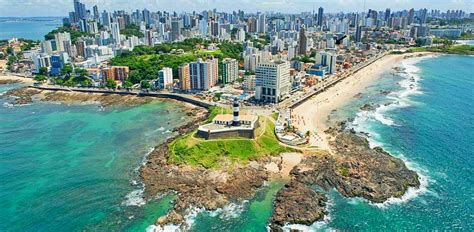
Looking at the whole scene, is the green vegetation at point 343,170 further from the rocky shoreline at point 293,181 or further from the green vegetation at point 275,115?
the green vegetation at point 275,115

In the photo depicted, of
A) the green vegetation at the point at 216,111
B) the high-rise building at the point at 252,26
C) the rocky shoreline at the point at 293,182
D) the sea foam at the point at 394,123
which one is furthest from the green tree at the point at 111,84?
the high-rise building at the point at 252,26

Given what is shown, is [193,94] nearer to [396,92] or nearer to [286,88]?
[286,88]

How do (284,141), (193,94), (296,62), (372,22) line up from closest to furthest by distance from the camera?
1. (284,141)
2. (193,94)
3. (296,62)
4. (372,22)

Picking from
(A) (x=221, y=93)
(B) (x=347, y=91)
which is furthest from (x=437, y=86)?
(A) (x=221, y=93)

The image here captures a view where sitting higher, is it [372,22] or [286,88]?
[372,22]

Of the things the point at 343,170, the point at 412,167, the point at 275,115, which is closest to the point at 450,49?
the point at 275,115

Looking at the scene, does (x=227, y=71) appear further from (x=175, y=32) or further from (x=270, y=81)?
(x=175, y=32)
